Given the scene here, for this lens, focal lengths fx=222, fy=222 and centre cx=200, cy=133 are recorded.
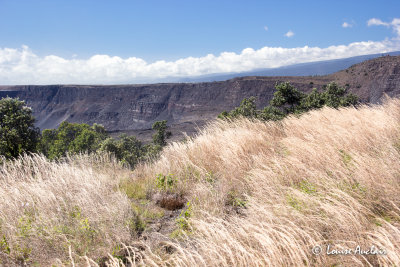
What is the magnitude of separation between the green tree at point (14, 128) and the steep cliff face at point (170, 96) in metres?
66.1

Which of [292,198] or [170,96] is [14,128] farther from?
[170,96]

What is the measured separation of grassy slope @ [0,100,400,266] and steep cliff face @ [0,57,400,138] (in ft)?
246

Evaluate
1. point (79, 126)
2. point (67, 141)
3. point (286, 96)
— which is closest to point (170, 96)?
point (79, 126)

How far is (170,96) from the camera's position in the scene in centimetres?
13175

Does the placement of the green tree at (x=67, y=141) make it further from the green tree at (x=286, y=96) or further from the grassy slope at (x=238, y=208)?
the grassy slope at (x=238, y=208)

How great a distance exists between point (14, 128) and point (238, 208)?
1560 centimetres

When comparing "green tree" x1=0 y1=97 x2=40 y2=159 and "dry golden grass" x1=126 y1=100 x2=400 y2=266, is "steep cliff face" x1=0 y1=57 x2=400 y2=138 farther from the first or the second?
"dry golden grass" x1=126 y1=100 x2=400 y2=266

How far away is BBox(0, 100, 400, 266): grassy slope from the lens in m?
2.28

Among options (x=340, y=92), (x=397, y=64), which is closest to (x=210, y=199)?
(x=340, y=92)

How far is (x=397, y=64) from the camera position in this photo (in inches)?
2670

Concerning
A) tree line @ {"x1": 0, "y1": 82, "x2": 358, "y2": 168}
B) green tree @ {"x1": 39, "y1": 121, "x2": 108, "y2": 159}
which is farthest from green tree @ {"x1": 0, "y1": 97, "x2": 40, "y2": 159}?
green tree @ {"x1": 39, "y1": 121, "x2": 108, "y2": 159}

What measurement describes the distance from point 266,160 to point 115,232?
10.1 feet

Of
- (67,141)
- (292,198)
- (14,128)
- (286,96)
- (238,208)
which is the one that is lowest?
(67,141)

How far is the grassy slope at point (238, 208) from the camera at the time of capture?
2.28 metres
